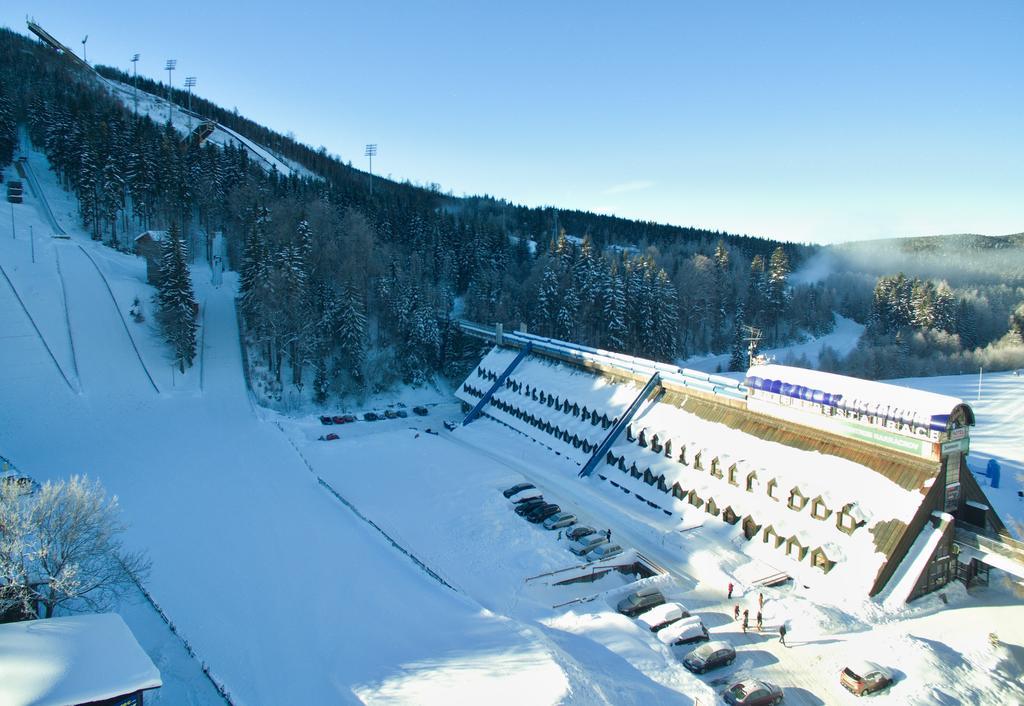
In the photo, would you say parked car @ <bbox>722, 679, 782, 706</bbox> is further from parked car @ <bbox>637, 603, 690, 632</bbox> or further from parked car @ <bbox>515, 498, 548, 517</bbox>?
parked car @ <bbox>515, 498, 548, 517</bbox>

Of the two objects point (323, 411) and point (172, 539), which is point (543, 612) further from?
point (323, 411)

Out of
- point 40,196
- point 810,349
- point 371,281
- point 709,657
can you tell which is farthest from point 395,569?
point 810,349

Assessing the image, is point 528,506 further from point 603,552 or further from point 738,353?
point 738,353

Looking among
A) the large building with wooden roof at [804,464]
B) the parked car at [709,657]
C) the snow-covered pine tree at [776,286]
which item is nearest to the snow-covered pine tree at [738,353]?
Answer: the snow-covered pine tree at [776,286]

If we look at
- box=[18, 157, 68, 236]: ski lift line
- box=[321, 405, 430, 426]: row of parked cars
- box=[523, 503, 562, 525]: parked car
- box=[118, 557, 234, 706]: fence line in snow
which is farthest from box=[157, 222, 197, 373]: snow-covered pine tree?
box=[523, 503, 562, 525]: parked car

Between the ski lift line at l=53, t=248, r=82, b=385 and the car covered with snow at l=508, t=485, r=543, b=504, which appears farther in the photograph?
the ski lift line at l=53, t=248, r=82, b=385

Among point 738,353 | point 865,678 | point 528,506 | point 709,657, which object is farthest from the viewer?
point 738,353
